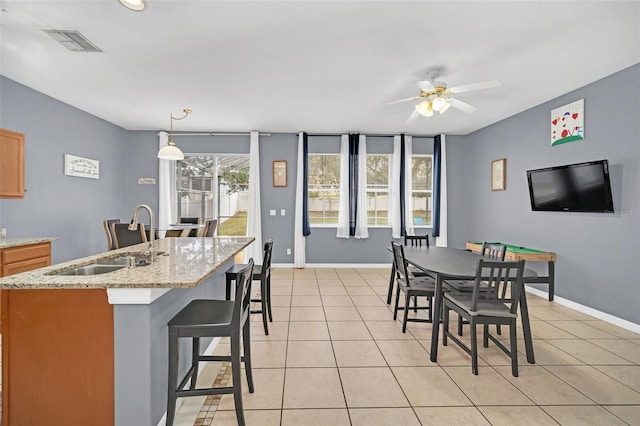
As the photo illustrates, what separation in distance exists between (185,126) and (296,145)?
210cm

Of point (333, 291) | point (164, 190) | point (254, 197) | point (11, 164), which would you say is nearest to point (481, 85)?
point (333, 291)

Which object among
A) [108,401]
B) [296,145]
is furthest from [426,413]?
[296,145]

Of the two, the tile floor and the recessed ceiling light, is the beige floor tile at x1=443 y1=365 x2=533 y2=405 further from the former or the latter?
the recessed ceiling light

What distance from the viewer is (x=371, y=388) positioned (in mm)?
2164

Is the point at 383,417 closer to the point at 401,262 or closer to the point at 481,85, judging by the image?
the point at 401,262

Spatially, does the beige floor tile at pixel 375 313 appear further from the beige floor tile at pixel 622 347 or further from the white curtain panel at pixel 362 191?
the white curtain panel at pixel 362 191

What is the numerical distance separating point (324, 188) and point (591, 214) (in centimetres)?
415

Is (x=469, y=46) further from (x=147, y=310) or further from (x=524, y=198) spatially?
(x=147, y=310)

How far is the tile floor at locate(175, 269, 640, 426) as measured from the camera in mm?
1890

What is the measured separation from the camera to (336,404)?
199 cm

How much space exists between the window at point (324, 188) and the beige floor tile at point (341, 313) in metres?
2.65

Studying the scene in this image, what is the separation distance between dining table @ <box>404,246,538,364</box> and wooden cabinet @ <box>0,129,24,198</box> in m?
4.55

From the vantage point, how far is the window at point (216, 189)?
614 cm

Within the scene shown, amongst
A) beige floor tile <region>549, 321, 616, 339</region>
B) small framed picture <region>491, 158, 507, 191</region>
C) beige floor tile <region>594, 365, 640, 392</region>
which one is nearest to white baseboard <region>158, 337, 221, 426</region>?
beige floor tile <region>594, 365, 640, 392</region>
